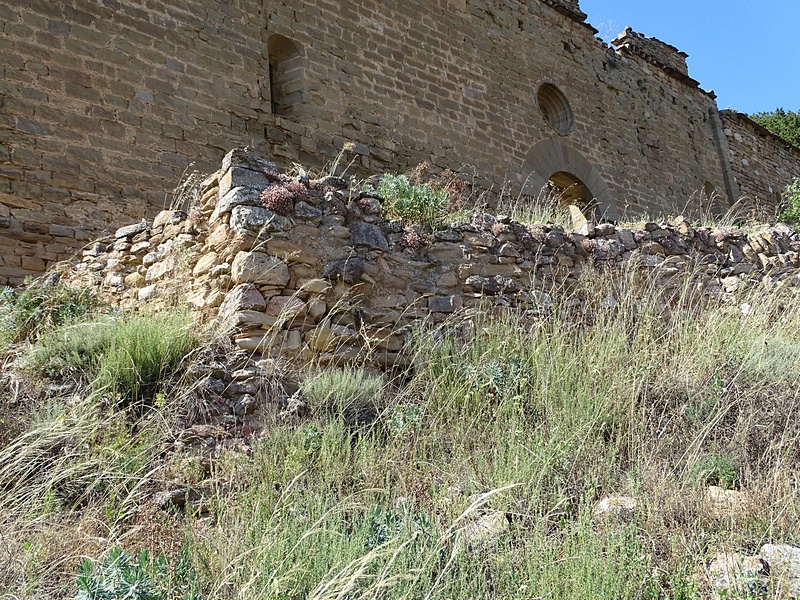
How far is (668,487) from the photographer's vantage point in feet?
11.0

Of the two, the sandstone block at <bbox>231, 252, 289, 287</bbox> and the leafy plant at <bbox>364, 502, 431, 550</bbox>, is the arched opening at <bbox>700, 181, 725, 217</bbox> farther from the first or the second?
the leafy plant at <bbox>364, 502, 431, 550</bbox>

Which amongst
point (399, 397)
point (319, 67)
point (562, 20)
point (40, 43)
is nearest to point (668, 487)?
point (399, 397)

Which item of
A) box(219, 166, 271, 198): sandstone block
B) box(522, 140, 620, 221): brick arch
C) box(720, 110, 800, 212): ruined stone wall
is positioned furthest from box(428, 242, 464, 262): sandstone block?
box(720, 110, 800, 212): ruined stone wall

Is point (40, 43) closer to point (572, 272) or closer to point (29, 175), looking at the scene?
point (29, 175)

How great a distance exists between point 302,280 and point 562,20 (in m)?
10.6

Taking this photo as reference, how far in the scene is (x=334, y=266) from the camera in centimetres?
491

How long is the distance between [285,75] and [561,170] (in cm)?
514

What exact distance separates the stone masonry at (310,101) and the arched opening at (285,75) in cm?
2

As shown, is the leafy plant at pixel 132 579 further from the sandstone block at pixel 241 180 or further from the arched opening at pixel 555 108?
the arched opening at pixel 555 108

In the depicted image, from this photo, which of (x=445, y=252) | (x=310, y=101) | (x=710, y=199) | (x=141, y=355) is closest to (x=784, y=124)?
(x=710, y=199)

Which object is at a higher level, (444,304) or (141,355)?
(444,304)

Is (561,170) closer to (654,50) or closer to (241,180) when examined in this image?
(654,50)

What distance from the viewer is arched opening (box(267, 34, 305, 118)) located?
9.20m

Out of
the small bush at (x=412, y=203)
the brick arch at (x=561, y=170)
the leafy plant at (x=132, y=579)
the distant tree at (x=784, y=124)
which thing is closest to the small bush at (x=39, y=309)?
the small bush at (x=412, y=203)
